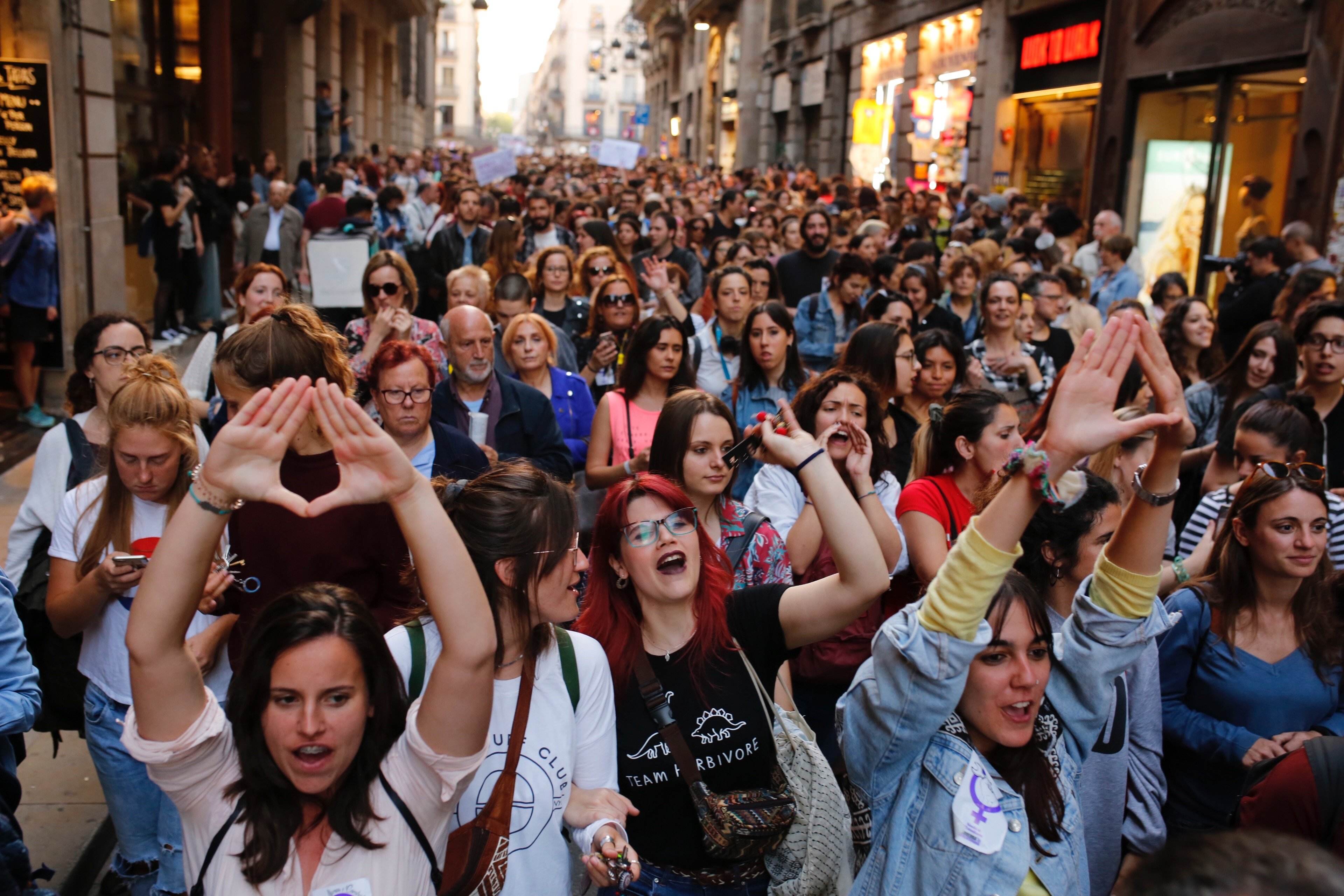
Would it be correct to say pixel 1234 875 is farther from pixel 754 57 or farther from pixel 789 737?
pixel 754 57

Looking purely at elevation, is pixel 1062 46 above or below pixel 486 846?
above

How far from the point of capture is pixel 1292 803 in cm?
240

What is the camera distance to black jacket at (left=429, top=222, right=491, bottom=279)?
10.9 meters

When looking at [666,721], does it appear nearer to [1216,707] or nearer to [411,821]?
[411,821]

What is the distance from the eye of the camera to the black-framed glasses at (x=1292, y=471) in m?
3.63

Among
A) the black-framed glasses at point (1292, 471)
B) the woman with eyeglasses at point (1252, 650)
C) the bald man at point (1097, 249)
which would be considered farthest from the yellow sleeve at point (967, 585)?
the bald man at point (1097, 249)

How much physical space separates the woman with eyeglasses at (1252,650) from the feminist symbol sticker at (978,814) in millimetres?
1300

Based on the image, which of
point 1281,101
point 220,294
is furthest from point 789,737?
point 220,294

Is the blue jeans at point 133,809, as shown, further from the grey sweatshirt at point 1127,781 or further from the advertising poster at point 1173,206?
the advertising poster at point 1173,206

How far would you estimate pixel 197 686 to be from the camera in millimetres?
2268

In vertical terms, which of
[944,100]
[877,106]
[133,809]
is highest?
[877,106]

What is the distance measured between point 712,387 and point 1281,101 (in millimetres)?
9346

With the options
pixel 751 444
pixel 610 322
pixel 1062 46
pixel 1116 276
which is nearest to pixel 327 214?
pixel 610 322

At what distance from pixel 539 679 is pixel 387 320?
3709 millimetres
